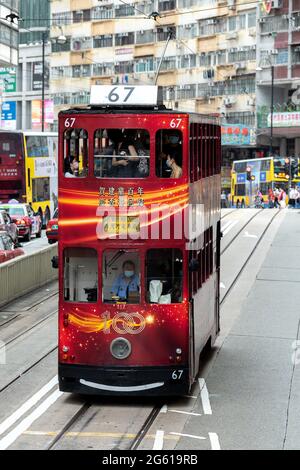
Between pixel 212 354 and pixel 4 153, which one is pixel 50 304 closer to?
pixel 212 354

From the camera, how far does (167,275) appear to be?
13.6 meters

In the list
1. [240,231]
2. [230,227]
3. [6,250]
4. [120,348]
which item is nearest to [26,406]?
[120,348]

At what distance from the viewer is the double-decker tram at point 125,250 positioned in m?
13.4

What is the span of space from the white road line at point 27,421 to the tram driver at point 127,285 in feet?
6.09

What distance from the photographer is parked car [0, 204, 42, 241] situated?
3966cm

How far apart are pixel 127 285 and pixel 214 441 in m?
2.48

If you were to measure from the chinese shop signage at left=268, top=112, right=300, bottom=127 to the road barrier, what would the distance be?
4249 centimetres

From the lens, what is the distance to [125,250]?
44.4 feet

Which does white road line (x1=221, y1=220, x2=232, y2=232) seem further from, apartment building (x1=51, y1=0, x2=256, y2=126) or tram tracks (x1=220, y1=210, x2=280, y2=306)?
apartment building (x1=51, y1=0, x2=256, y2=126)

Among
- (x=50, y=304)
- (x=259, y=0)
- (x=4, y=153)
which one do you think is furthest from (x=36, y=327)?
(x=259, y=0)

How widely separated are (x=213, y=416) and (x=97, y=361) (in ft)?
5.58

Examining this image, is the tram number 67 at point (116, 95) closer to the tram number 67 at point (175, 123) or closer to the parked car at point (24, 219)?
the tram number 67 at point (175, 123)

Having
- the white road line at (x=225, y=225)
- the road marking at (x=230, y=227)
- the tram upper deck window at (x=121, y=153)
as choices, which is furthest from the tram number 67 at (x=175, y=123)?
the white road line at (x=225, y=225)

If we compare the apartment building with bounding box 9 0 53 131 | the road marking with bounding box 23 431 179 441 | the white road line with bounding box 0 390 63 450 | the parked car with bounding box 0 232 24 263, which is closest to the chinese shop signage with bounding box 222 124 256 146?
the apartment building with bounding box 9 0 53 131
